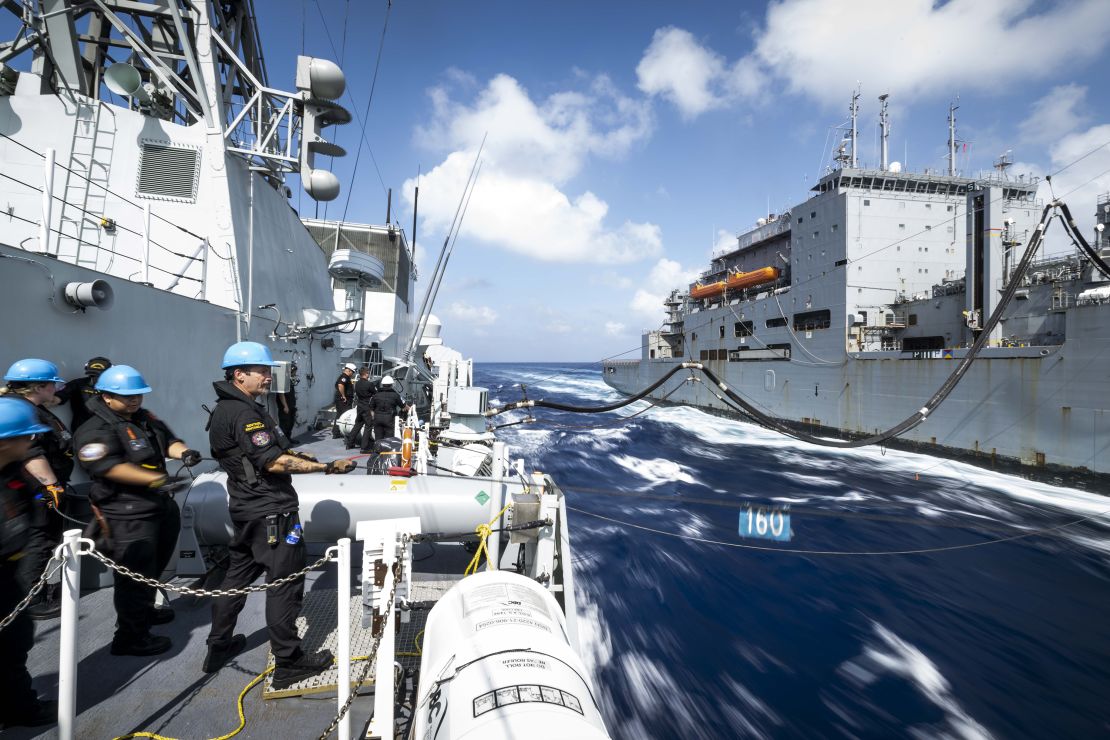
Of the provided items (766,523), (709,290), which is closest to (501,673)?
(766,523)

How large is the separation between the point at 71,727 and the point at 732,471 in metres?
14.4

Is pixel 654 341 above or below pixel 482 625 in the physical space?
above

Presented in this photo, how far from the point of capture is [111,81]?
705 cm

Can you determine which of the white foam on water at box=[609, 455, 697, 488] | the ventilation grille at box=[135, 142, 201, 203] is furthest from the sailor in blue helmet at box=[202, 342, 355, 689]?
the white foam on water at box=[609, 455, 697, 488]

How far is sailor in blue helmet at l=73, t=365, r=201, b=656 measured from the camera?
2.58 meters

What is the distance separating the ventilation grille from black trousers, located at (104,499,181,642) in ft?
21.0

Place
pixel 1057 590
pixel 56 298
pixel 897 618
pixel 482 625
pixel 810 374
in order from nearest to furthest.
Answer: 1. pixel 482 625
2. pixel 56 298
3. pixel 897 618
4. pixel 1057 590
5. pixel 810 374

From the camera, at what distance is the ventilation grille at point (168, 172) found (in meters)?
7.02

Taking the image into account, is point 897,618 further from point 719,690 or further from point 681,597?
point 719,690

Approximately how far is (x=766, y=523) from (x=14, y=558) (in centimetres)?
1037

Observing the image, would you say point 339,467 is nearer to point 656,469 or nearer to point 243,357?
point 243,357

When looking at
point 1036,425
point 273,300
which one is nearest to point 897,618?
point 273,300

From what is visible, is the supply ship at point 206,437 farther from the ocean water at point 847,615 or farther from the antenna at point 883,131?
the antenna at point 883,131

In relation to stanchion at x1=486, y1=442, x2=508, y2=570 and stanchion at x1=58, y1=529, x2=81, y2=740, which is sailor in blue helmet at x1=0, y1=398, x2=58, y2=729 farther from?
stanchion at x1=486, y1=442, x2=508, y2=570
